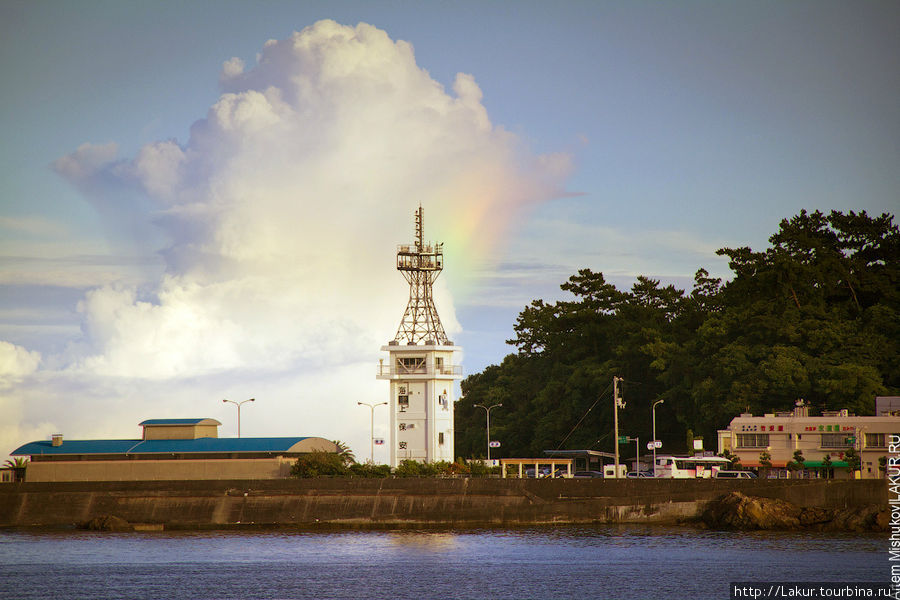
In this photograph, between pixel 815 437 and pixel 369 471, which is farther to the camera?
pixel 815 437

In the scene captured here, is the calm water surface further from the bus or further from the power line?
the power line

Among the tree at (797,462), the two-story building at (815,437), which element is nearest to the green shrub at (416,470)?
the two-story building at (815,437)

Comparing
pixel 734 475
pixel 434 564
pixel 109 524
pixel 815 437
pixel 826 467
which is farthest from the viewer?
pixel 815 437

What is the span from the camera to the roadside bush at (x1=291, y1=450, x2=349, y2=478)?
94.4m

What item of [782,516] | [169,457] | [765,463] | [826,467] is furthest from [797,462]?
[169,457]

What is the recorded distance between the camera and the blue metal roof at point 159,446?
97812 millimetres

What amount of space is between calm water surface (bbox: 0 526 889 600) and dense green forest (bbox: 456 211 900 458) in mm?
30729

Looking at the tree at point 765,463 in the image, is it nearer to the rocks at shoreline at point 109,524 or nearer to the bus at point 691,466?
the bus at point 691,466

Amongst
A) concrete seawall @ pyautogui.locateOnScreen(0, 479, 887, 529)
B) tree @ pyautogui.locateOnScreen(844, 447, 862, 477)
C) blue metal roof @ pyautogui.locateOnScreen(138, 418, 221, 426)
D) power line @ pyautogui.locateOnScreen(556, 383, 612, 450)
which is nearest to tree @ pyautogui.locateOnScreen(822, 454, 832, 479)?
tree @ pyautogui.locateOnScreen(844, 447, 862, 477)

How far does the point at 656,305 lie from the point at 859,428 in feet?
159

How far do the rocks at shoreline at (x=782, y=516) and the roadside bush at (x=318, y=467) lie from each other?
2967 centimetres

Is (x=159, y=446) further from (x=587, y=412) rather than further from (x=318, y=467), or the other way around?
(x=587, y=412)

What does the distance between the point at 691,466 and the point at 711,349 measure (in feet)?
87.8

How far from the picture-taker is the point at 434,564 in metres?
71.7
